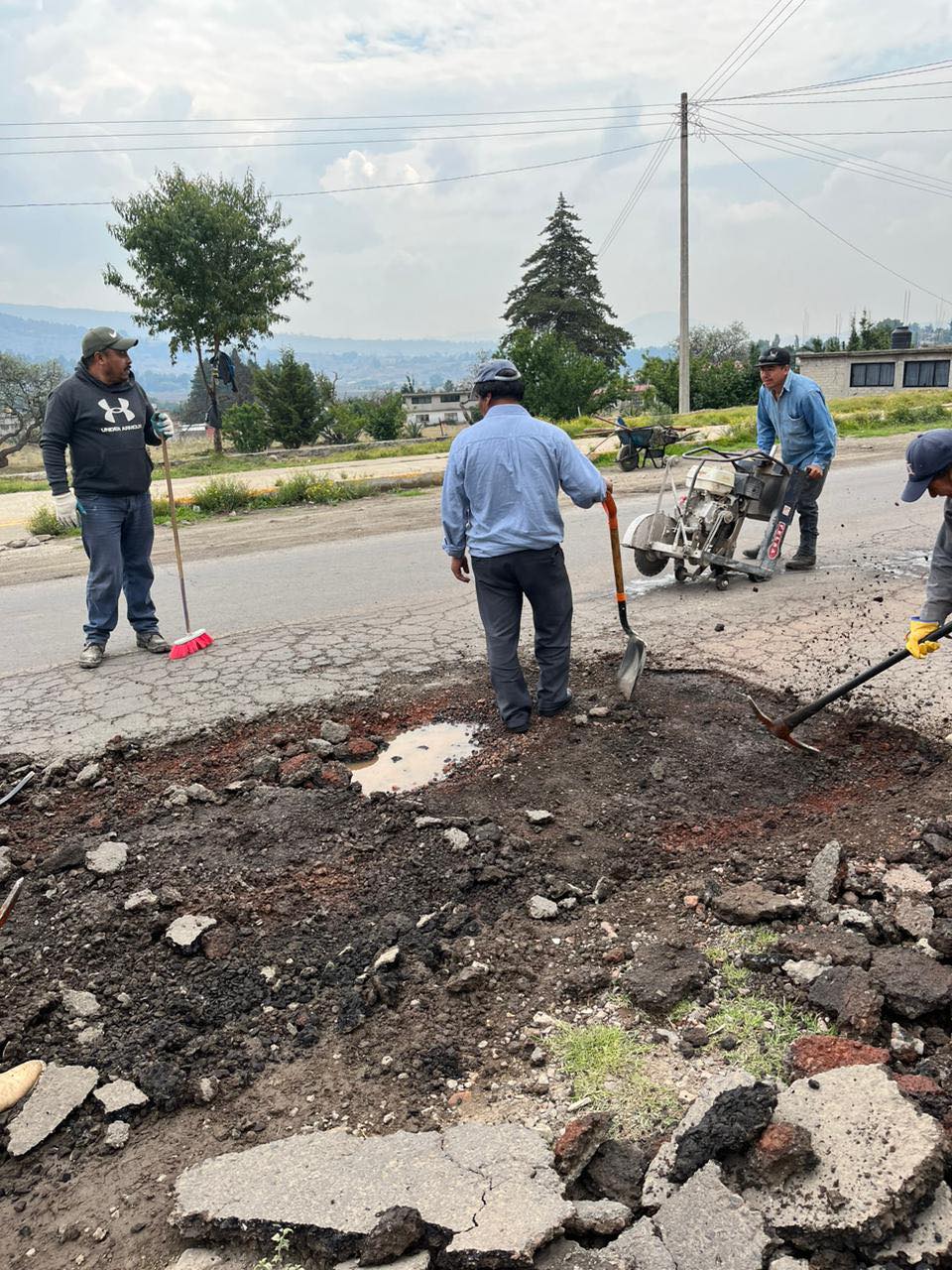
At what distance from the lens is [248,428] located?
1486 inches

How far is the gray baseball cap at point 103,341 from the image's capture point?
5910 millimetres

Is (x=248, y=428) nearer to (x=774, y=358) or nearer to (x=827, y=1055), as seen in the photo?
(x=774, y=358)

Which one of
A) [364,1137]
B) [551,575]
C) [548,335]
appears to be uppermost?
[548,335]

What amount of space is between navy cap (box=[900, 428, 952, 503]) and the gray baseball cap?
470 centimetres

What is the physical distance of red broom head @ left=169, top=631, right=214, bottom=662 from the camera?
6.08 m

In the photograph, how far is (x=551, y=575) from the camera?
4.55 meters

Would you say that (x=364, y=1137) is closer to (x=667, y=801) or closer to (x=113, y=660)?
(x=667, y=801)

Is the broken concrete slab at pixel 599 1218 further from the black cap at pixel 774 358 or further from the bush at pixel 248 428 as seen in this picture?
the bush at pixel 248 428

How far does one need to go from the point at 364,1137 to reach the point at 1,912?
156 cm

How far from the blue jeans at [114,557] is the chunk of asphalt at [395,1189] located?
14.8 ft

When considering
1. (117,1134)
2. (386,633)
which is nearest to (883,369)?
(386,633)

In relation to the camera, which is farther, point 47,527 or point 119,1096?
point 47,527

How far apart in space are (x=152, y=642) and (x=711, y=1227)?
531cm

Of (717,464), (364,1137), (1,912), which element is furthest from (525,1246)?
(717,464)
